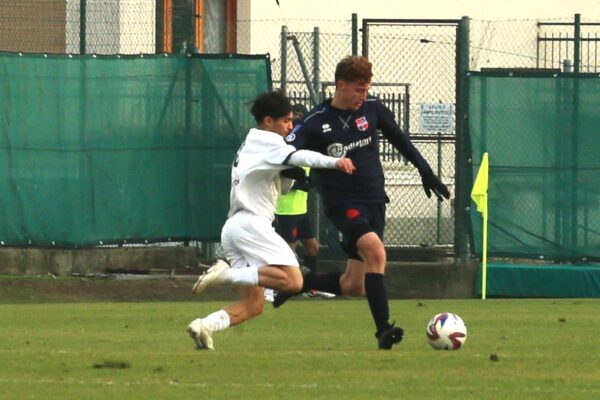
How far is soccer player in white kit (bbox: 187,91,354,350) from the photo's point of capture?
10484 mm

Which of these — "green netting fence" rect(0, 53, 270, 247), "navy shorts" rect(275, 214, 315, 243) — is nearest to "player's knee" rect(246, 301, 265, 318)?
"navy shorts" rect(275, 214, 315, 243)

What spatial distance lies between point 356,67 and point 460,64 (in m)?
7.64

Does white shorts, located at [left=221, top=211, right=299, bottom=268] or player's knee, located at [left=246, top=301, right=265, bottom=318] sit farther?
player's knee, located at [left=246, top=301, right=265, bottom=318]

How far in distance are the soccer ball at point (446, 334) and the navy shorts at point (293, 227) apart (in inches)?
268

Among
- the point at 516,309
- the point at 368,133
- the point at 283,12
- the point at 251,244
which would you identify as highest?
the point at 283,12

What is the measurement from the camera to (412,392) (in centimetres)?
823

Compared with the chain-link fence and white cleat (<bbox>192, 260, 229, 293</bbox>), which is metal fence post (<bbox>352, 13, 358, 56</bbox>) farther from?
white cleat (<bbox>192, 260, 229, 293</bbox>)

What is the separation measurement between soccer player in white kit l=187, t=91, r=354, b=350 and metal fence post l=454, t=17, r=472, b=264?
7.72 metres

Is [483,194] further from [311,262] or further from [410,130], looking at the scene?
[410,130]

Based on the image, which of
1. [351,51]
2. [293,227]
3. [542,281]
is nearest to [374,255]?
[293,227]

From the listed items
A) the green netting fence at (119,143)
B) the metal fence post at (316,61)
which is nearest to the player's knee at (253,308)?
the green netting fence at (119,143)

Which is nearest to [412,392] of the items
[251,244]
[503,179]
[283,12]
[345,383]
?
[345,383]

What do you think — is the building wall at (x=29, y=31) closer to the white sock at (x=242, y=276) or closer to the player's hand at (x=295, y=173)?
the player's hand at (x=295, y=173)

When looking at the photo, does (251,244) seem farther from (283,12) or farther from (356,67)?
(283,12)
